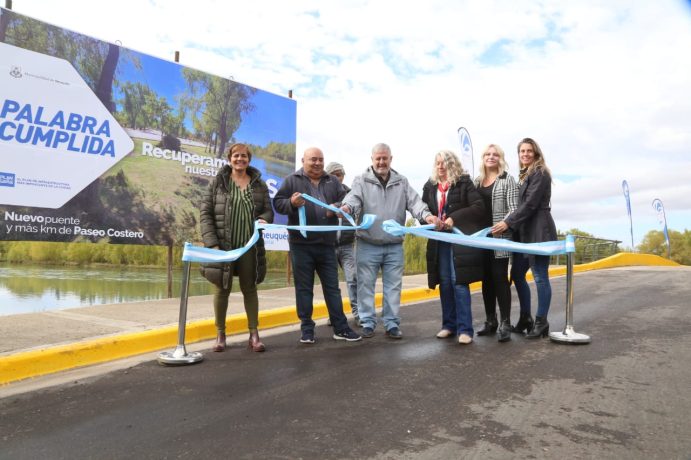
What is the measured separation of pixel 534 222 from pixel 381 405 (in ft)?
9.01

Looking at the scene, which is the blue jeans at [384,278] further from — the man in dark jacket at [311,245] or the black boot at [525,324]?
the black boot at [525,324]

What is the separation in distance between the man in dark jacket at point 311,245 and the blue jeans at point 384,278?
0.27 meters

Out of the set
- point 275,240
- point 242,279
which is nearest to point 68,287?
point 275,240

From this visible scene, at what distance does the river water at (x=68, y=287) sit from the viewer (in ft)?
20.9

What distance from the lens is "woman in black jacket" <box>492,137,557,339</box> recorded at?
15.3ft

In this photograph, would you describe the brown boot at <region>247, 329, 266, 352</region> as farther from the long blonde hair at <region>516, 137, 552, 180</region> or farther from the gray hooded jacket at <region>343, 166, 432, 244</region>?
the long blonde hair at <region>516, 137, 552, 180</region>

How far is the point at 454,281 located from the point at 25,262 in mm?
6070

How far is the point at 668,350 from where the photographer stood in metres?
4.25

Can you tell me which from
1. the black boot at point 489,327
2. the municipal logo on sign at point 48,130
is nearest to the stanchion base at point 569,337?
the black boot at point 489,327

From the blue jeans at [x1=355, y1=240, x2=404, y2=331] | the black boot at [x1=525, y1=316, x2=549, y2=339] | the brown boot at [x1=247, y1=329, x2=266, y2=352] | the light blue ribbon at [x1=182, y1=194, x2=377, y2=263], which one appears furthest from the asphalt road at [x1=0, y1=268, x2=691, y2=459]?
the light blue ribbon at [x1=182, y1=194, x2=377, y2=263]

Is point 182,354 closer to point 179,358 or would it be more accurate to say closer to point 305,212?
point 179,358

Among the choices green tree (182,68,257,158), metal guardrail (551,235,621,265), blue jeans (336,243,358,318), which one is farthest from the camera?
metal guardrail (551,235,621,265)

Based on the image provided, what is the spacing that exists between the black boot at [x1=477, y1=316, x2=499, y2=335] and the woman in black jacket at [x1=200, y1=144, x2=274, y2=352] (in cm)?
226

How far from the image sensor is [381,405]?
2932 millimetres
